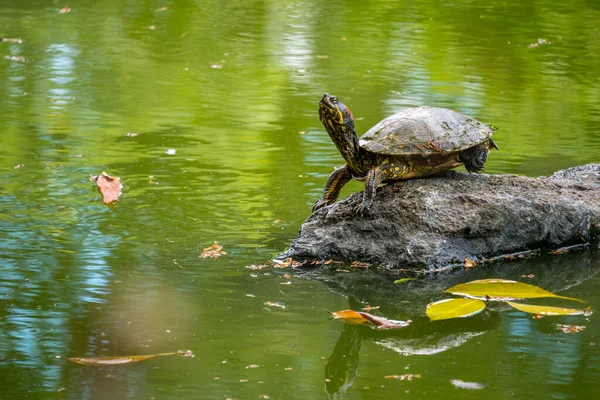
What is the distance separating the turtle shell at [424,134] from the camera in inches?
155

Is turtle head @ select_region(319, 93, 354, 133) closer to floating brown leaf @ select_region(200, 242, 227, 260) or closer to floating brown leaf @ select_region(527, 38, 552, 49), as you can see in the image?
floating brown leaf @ select_region(200, 242, 227, 260)

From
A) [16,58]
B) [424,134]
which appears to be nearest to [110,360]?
[424,134]

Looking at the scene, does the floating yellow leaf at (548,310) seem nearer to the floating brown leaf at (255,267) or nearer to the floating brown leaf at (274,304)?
A: the floating brown leaf at (274,304)

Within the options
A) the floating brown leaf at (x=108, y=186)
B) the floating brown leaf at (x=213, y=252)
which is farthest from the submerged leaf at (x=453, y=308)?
the floating brown leaf at (x=108, y=186)

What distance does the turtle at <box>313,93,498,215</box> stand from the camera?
390 centimetres

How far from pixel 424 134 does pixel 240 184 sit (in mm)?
1568

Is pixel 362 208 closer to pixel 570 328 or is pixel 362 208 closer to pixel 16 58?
pixel 570 328

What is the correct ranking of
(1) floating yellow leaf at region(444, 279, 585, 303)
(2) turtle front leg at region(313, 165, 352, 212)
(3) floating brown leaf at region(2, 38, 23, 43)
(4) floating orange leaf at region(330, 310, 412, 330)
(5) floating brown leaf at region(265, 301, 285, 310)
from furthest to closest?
(3) floating brown leaf at region(2, 38, 23, 43)
(2) turtle front leg at region(313, 165, 352, 212)
(1) floating yellow leaf at region(444, 279, 585, 303)
(5) floating brown leaf at region(265, 301, 285, 310)
(4) floating orange leaf at region(330, 310, 412, 330)

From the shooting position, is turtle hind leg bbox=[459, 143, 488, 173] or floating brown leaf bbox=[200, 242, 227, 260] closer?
floating brown leaf bbox=[200, 242, 227, 260]

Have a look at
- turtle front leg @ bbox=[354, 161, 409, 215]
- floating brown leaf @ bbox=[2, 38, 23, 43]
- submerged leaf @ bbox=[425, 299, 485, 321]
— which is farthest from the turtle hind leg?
floating brown leaf @ bbox=[2, 38, 23, 43]

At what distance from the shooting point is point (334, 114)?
152 inches

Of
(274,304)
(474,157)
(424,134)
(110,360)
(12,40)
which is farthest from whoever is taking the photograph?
(12,40)

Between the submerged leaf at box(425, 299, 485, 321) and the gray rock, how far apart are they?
44cm

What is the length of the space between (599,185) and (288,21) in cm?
720
